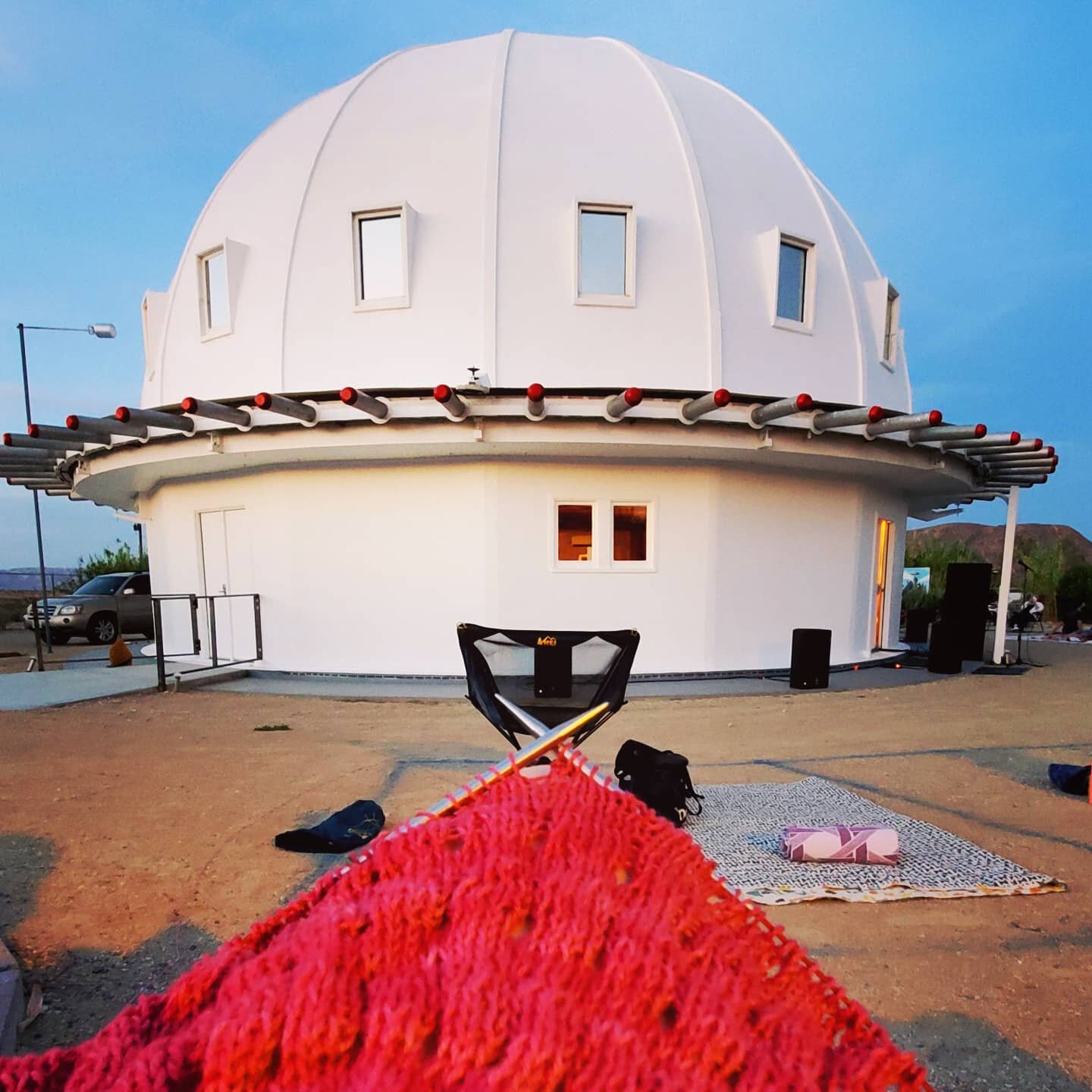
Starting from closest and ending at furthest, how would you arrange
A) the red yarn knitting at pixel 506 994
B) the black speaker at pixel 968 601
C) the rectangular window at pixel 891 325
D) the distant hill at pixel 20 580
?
1. the red yarn knitting at pixel 506 994
2. the black speaker at pixel 968 601
3. the rectangular window at pixel 891 325
4. the distant hill at pixel 20 580

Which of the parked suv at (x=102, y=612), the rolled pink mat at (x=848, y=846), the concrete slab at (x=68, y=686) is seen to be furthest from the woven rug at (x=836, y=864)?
the parked suv at (x=102, y=612)

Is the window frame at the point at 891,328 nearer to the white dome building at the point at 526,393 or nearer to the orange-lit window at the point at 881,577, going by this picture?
the white dome building at the point at 526,393

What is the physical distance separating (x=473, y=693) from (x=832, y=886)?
1.94m

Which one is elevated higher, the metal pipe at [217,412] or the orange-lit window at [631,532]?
the metal pipe at [217,412]

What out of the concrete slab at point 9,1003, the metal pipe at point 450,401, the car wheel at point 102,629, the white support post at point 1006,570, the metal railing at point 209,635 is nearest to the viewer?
the concrete slab at point 9,1003

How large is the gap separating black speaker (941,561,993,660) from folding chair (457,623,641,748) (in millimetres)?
9774

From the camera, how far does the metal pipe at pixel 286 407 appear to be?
6.85 metres

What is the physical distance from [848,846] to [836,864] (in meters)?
0.11

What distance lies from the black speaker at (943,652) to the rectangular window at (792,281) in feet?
17.0

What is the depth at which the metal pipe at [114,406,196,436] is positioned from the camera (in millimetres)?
7098

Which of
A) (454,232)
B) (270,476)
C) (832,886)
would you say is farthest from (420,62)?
(832,886)

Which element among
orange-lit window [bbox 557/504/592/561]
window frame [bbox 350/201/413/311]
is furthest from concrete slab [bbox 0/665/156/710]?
window frame [bbox 350/201/413/311]

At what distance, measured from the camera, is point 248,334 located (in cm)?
889

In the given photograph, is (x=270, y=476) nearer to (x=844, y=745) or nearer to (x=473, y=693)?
(x=473, y=693)
